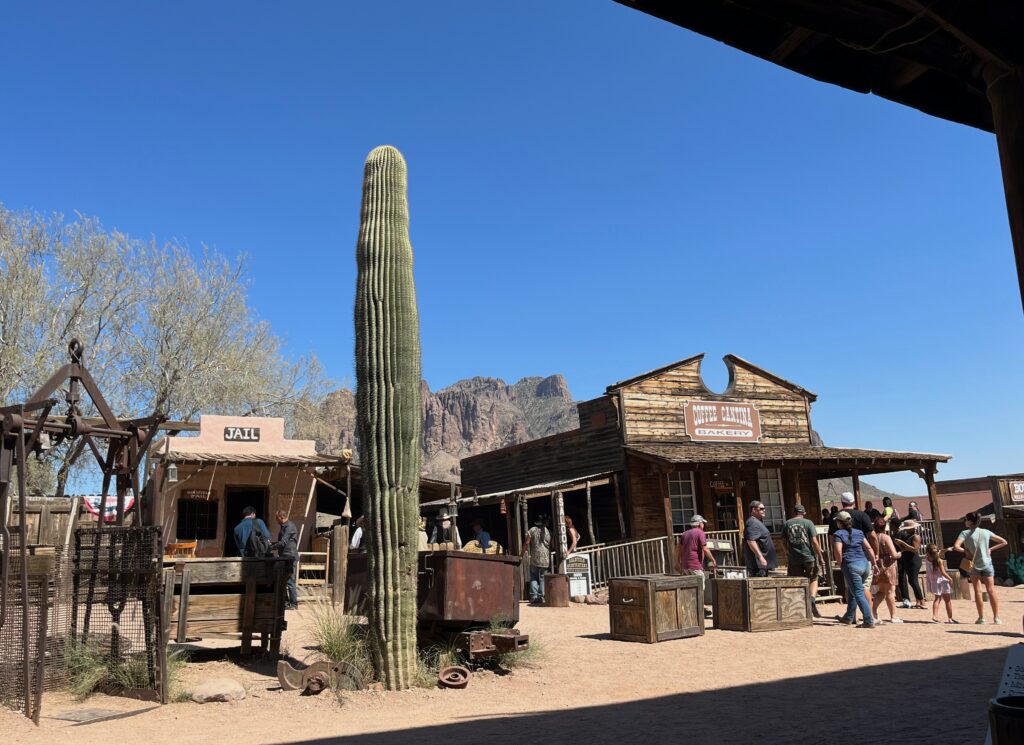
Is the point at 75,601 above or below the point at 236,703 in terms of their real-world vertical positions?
above

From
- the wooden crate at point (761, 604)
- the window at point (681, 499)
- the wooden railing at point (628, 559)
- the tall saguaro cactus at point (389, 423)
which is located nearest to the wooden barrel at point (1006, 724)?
the tall saguaro cactus at point (389, 423)

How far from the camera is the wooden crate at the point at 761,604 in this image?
33.9 feet

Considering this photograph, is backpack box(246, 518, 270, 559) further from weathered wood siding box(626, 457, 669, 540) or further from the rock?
weathered wood siding box(626, 457, 669, 540)

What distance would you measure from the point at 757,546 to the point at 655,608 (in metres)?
2.48

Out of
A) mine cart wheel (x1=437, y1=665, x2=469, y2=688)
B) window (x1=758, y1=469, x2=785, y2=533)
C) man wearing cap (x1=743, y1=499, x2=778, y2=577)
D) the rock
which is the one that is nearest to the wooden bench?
the rock

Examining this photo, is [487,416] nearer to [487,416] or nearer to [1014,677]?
[487,416]

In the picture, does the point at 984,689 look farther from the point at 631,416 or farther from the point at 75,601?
the point at 631,416

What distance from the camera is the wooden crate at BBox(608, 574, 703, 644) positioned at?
31.4ft

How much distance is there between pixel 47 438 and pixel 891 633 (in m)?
9.62

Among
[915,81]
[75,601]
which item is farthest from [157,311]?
[915,81]

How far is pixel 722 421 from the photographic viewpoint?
20.7 meters

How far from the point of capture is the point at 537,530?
15.5m

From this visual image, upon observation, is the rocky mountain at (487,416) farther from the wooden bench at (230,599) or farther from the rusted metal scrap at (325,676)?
the rusted metal scrap at (325,676)

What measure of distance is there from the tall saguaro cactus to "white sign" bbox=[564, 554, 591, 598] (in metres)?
8.63
